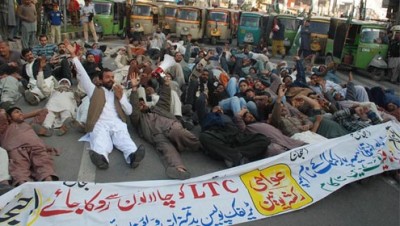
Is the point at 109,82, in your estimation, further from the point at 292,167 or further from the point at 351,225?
the point at 351,225

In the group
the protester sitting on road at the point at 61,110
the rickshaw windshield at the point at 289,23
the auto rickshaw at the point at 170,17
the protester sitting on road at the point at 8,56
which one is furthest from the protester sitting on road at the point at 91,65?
the auto rickshaw at the point at 170,17

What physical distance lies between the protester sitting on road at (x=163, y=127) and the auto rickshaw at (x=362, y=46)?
10280mm

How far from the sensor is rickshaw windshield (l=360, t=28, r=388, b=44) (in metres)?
13.7

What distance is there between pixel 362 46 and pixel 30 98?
37.8 ft

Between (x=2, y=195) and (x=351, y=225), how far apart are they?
3219mm

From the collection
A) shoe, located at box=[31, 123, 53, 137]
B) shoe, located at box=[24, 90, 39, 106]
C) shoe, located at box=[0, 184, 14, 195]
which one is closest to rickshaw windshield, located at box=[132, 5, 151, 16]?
shoe, located at box=[24, 90, 39, 106]

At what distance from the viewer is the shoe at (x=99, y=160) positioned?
457 cm

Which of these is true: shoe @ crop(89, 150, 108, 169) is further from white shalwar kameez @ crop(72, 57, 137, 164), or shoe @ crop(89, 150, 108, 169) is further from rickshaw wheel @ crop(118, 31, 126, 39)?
rickshaw wheel @ crop(118, 31, 126, 39)

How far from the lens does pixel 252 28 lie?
1956 centimetres

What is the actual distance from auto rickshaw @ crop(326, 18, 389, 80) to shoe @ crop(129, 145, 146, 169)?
37.1 feet

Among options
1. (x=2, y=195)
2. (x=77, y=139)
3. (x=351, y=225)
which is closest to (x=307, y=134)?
(x=351, y=225)

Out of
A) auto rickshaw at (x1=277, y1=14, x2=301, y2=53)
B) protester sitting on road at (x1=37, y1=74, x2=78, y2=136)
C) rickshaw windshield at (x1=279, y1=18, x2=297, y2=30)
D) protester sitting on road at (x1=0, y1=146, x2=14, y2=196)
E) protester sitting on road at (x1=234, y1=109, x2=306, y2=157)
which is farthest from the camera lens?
rickshaw windshield at (x1=279, y1=18, x2=297, y2=30)

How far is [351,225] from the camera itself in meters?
3.82

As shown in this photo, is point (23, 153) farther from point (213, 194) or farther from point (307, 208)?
point (307, 208)
